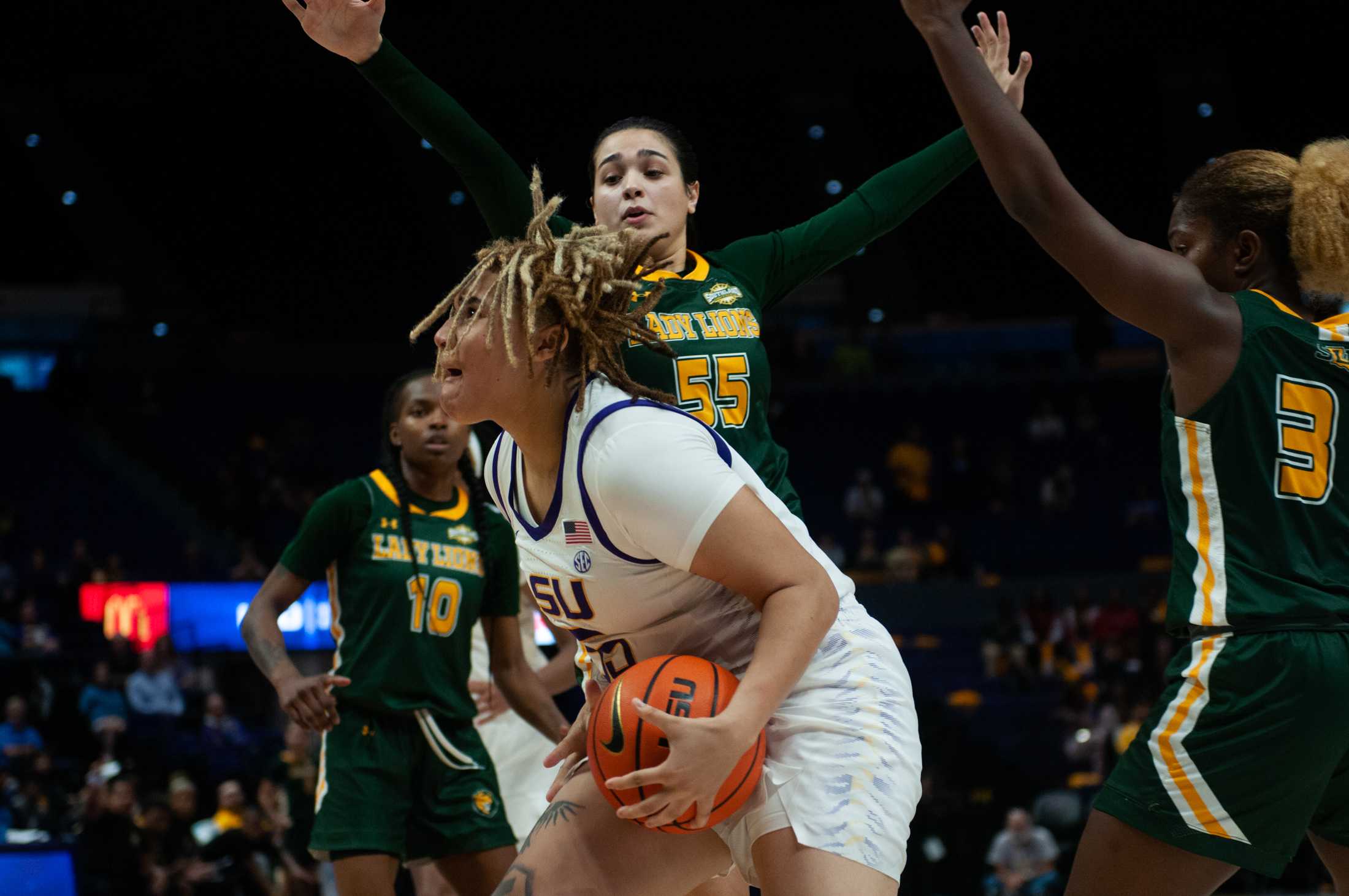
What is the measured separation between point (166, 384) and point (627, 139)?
18.2 metres

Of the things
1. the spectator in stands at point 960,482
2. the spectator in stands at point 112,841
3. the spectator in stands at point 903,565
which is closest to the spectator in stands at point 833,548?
the spectator in stands at point 903,565

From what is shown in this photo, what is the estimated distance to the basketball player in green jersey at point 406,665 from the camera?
4.36 meters

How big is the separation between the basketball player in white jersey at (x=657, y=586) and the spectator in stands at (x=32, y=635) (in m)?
11.9

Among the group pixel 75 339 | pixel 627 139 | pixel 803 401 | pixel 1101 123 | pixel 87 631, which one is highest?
pixel 1101 123

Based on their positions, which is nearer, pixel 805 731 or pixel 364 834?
pixel 805 731

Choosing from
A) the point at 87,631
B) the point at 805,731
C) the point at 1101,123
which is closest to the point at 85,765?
the point at 87,631

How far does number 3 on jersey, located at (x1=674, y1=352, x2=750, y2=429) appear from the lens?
3.57 m

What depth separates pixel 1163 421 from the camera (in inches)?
122

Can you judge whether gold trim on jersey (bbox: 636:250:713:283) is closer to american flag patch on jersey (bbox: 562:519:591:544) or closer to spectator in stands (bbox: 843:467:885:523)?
american flag patch on jersey (bbox: 562:519:591:544)

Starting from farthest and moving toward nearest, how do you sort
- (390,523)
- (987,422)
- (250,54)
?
(987,422)
(250,54)
(390,523)

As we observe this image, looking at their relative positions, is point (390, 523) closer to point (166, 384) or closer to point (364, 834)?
point (364, 834)

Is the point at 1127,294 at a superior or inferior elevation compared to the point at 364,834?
superior

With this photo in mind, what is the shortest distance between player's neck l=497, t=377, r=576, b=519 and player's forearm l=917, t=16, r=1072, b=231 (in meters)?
0.98

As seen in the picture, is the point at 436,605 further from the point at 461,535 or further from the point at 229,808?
the point at 229,808
